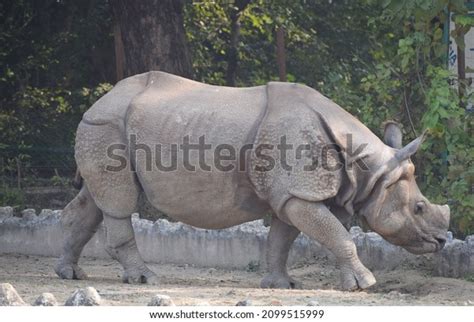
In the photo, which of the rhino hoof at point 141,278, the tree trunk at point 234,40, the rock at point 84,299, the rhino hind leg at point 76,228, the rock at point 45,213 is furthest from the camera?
the tree trunk at point 234,40

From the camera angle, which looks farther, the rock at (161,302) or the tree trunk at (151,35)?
the tree trunk at (151,35)

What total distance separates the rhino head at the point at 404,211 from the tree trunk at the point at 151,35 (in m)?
4.09

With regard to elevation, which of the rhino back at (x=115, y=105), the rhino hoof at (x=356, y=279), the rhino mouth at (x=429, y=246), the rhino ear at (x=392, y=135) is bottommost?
the rhino hoof at (x=356, y=279)

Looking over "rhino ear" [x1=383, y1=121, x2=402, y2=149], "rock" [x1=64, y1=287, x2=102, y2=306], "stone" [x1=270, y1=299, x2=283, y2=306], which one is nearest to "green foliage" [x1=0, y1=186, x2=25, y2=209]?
"rhino ear" [x1=383, y1=121, x2=402, y2=149]

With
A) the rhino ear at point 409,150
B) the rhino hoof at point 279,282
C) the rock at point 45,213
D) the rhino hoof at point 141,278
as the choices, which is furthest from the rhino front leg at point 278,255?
the rock at point 45,213

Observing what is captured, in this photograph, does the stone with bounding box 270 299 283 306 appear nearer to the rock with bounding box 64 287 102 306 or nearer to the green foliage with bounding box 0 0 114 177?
the rock with bounding box 64 287 102 306

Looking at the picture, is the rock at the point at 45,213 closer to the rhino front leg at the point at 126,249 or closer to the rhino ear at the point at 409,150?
the rhino front leg at the point at 126,249

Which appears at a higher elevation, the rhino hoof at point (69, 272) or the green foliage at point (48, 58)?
the green foliage at point (48, 58)

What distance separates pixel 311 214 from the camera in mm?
10422

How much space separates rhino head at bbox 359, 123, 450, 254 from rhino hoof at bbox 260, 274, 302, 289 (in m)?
0.78

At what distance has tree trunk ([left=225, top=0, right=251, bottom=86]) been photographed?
17663 millimetres

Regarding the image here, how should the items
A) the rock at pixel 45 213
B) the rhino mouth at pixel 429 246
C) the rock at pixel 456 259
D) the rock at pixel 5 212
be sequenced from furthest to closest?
the rock at pixel 5 212 < the rock at pixel 45 213 < the rock at pixel 456 259 < the rhino mouth at pixel 429 246

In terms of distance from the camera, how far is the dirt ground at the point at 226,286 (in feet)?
31.2

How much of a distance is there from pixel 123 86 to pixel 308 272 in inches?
91.4
